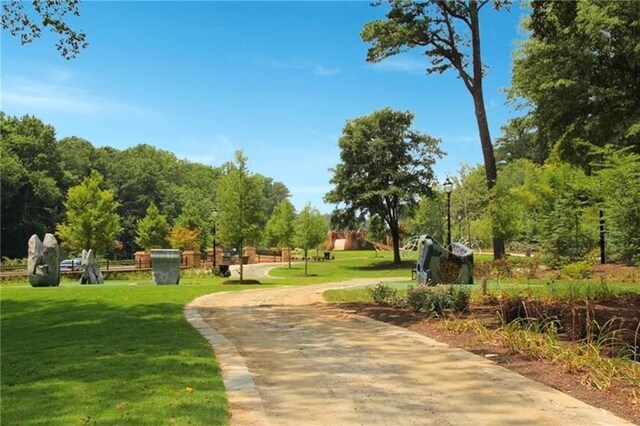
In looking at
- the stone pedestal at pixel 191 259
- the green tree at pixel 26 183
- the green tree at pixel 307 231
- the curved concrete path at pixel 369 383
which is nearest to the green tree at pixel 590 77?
the curved concrete path at pixel 369 383

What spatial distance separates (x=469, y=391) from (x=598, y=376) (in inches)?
58.5

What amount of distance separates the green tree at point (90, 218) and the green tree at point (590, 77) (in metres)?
29.0

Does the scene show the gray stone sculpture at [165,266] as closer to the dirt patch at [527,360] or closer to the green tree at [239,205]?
the green tree at [239,205]

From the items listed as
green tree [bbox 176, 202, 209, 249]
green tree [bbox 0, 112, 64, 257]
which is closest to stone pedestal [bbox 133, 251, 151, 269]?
green tree [bbox 176, 202, 209, 249]

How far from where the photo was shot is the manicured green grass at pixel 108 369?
14.8 ft

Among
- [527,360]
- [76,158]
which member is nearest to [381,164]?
[527,360]

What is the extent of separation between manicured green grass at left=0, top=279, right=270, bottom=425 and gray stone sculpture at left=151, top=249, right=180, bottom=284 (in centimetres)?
1022

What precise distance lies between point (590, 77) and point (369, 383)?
20.5 m

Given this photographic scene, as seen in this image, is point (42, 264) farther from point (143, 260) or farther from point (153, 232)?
point (153, 232)

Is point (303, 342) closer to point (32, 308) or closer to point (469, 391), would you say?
point (469, 391)

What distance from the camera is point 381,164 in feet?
128

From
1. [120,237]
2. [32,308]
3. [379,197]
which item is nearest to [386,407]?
[32,308]

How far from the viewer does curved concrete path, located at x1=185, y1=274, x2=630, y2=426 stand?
4.61m

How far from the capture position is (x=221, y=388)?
5.35 meters
